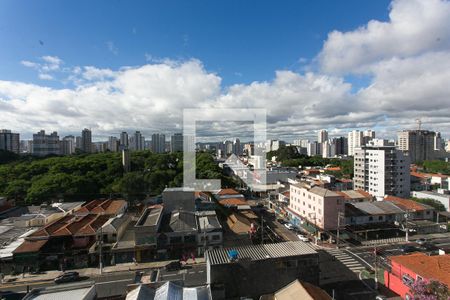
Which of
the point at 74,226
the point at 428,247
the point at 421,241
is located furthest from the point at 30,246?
the point at 421,241

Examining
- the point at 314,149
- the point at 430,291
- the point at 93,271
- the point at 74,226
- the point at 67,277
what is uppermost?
the point at 314,149

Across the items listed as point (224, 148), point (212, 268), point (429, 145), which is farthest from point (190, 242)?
point (429, 145)

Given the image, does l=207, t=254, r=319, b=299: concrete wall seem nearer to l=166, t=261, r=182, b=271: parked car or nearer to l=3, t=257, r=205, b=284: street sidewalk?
l=166, t=261, r=182, b=271: parked car

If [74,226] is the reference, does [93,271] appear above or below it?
below

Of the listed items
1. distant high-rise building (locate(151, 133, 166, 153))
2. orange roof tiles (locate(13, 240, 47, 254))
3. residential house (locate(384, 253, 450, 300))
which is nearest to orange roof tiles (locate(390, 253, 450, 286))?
residential house (locate(384, 253, 450, 300))

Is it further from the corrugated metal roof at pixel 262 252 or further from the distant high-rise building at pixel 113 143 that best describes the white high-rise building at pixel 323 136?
the corrugated metal roof at pixel 262 252

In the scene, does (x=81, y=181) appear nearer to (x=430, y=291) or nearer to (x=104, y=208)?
(x=104, y=208)
